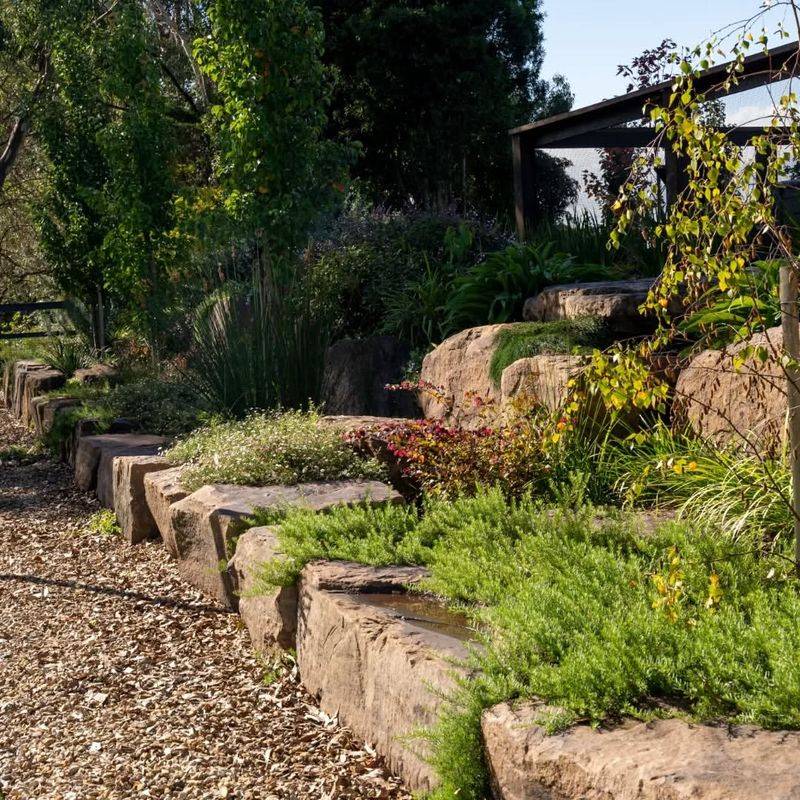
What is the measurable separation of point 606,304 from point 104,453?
3673 mm

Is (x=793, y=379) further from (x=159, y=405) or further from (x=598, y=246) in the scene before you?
(x=159, y=405)

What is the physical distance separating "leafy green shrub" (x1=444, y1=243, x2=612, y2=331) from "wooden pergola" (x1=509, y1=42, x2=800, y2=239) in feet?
3.02

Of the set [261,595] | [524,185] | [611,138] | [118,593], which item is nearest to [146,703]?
[261,595]

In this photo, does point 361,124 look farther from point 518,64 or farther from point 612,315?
point 612,315

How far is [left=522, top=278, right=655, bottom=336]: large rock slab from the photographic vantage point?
612cm

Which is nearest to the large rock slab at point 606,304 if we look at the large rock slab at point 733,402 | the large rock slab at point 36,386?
the large rock slab at point 733,402

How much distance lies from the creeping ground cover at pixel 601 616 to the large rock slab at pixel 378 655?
0.35ft

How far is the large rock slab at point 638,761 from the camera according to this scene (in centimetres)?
198

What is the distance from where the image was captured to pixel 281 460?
549 cm

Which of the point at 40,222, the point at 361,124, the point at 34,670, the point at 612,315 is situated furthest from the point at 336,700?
the point at 361,124

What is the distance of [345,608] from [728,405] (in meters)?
2.19

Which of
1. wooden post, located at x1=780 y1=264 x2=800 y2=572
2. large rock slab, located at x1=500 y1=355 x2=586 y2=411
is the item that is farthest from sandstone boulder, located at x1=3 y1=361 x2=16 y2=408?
wooden post, located at x1=780 y1=264 x2=800 y2=572

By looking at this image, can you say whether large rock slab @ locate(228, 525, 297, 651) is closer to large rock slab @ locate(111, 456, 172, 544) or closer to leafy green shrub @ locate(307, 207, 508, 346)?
large rock slab @ locate(111, 456, 172, 544)

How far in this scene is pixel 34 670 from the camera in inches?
163
